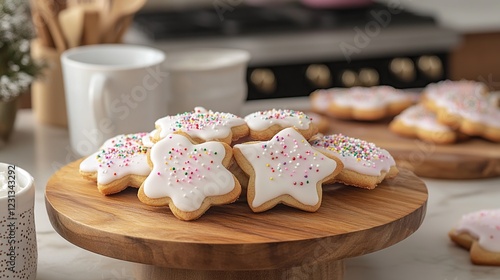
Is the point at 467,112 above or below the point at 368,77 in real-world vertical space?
above

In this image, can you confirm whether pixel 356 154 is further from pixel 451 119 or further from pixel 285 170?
pixel 451 119

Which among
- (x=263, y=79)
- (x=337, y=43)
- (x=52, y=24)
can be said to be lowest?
(x=263, y=79)

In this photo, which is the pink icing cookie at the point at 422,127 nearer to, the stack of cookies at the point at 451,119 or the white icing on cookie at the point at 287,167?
the stack of cookies at the point at 451,119

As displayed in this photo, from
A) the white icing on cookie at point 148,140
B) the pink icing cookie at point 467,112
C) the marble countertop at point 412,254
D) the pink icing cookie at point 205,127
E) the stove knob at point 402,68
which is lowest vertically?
the stove knob at point 402,68

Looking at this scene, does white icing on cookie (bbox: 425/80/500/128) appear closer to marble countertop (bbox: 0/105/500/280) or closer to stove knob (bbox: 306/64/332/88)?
marble countertop (bbox: 0/105/500/280)

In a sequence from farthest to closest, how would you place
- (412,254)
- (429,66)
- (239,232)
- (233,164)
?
(429,66) → (412,254) → (233,164) → (239,232)

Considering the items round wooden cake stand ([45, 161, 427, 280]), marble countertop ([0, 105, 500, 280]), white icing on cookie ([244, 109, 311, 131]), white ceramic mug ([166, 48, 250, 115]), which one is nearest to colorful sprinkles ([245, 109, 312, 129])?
white icing on cookie ([244, 109, 311, 131])

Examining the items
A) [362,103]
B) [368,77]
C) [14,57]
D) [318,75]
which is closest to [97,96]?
[14,57]

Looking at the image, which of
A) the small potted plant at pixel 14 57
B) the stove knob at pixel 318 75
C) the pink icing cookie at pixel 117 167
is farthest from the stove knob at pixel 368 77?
the pink icing cookie at pixel 117 167
